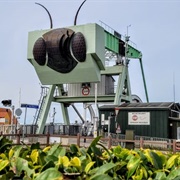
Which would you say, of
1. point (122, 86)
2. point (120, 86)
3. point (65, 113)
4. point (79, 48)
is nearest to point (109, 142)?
point (79, 48)

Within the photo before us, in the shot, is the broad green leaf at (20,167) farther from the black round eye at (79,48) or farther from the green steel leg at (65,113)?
the green steel leg at (65,113)

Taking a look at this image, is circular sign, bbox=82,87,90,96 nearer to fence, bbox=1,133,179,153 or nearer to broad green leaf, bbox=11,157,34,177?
fence, bbox=1,133,179,153

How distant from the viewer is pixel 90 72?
3300cm

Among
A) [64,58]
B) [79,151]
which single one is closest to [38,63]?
[64,58]

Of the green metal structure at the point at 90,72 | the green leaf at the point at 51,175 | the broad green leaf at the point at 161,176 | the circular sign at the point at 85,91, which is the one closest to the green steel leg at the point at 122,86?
the green metal structure at the point at 90,72

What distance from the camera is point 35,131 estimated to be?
37531 mm

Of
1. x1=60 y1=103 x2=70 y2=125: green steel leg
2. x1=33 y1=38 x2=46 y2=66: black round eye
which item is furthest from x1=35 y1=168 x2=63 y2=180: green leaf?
x1=60 y1=103 x2=70 y2=125: green steel leg

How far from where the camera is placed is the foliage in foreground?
165 centimetres

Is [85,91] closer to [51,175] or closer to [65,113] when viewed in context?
[65,113]

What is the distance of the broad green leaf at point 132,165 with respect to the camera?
1858mm

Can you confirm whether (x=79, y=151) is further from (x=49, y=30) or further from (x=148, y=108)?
(x=49, y=30)

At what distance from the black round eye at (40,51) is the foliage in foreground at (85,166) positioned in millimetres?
32629

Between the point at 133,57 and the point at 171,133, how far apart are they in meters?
18.5

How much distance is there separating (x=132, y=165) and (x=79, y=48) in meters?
30.7
